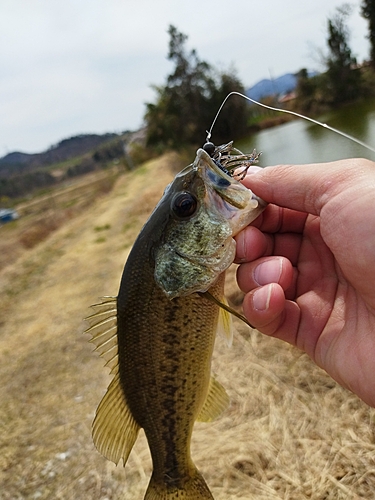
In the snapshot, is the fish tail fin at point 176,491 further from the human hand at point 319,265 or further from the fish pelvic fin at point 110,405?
the human hand at point 319,265

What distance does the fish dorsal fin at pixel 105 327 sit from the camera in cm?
229

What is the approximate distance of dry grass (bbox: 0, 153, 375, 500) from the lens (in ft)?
10.8

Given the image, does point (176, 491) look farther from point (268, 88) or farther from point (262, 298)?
point (268, 88)

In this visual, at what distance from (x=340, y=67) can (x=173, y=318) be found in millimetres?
40007

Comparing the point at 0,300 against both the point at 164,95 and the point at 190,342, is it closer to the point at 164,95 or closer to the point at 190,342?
the point at 190,342

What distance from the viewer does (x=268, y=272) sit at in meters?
2.32

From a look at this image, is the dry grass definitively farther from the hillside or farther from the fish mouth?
the hillside

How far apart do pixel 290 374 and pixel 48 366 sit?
4555mm

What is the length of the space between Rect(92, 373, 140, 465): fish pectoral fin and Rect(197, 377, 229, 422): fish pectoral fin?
0.52 m

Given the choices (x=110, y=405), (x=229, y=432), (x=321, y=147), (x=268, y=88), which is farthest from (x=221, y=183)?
(x=268, y=88)

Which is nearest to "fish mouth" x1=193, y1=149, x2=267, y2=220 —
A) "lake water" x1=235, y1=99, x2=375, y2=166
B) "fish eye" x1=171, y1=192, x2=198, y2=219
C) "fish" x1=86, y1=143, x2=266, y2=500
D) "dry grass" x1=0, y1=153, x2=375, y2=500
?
"fish" x1=86, y1=143, x2=266, y2=500

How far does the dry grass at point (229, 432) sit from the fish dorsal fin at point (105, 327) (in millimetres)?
1973

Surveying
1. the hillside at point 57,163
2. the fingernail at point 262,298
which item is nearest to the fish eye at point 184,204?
the fingernail at point 262,298

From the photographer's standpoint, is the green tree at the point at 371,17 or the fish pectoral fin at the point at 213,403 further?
the green tree at the point at 371,17
